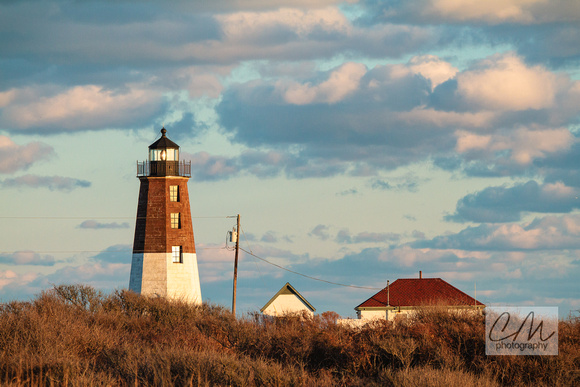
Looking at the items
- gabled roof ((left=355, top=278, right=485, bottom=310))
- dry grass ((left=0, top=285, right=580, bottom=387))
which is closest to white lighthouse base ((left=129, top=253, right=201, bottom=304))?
gabled roof ((left=355, top=278, right=485, bottom=310))

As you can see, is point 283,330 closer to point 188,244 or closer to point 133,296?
point 133,296

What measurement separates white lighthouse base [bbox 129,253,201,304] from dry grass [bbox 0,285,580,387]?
1245 centimetres

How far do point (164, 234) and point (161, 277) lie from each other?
7.47 ft

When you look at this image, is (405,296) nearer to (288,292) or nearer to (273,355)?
(288,292)

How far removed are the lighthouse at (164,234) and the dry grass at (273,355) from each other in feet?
41.6

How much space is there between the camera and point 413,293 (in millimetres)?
44875

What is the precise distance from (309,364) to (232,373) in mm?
4411

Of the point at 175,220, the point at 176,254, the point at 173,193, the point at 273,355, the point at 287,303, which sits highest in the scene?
the point at 173,193

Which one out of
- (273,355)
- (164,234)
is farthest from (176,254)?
(273,355)

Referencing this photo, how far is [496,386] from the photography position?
17078mm

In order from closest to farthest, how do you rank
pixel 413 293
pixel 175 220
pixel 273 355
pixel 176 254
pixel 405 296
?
pixel 273 355 < pixel 176 254 < pixel 175 220 < pixel 405 296 < pixel 413 293

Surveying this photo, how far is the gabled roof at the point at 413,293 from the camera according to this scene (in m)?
44.1

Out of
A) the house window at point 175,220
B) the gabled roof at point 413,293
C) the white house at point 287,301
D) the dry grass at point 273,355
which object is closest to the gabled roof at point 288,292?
the white house at point 287,301

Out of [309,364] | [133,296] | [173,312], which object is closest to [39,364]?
[309,364]
